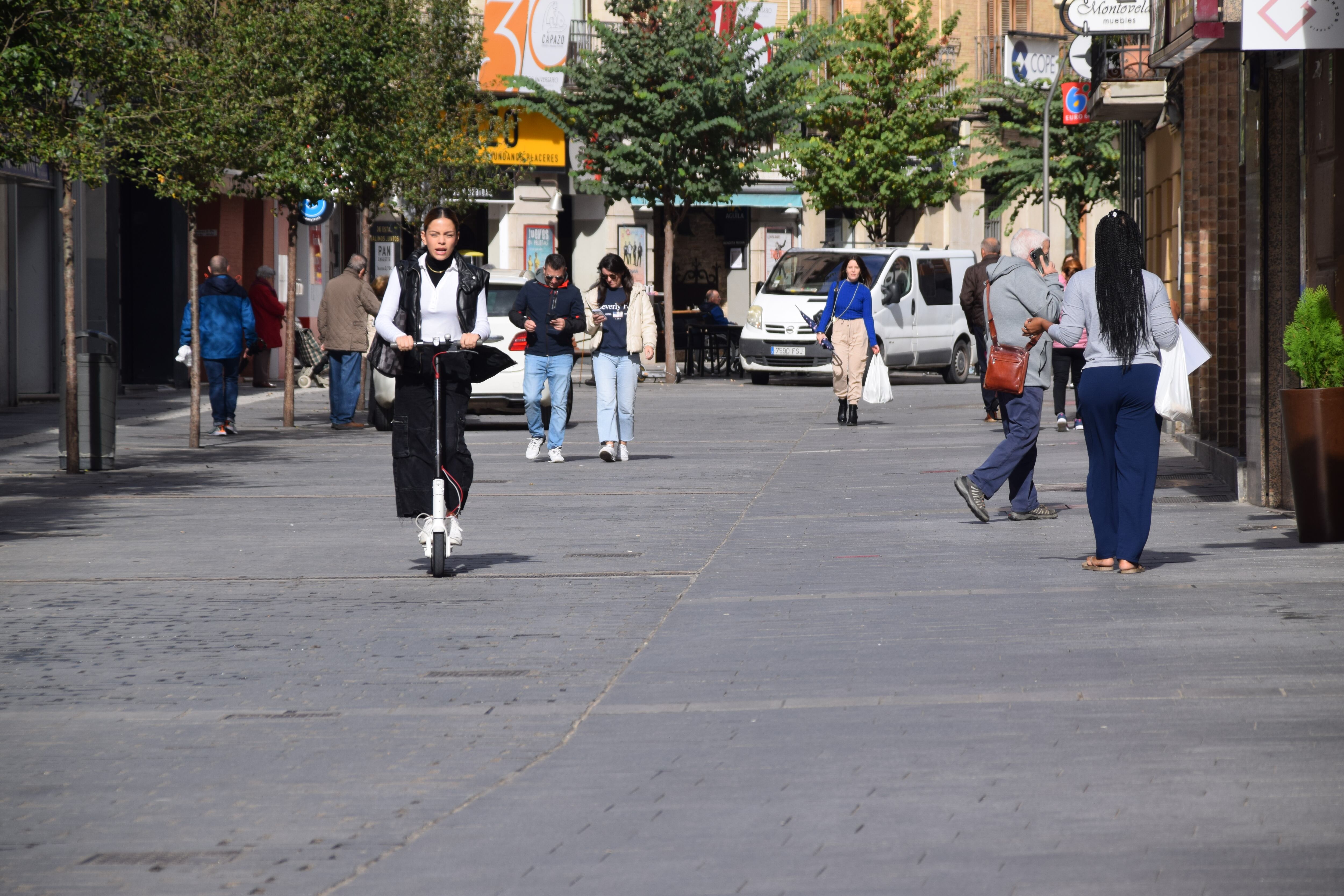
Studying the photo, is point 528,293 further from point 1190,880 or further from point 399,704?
point 1190,880

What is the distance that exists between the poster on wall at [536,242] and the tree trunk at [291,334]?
2107 centimetres

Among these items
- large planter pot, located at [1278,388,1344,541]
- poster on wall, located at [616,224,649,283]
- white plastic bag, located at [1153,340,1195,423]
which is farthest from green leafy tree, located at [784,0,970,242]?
white plastic bag, located at [1153,340,1195,423]

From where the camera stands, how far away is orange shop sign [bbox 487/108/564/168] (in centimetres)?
4184

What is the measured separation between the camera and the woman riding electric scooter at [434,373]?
31.6ft

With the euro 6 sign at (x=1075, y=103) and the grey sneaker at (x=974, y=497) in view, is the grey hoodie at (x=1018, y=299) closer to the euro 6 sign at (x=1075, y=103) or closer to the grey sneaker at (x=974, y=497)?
the grey sneaker at (x=974, y=497)

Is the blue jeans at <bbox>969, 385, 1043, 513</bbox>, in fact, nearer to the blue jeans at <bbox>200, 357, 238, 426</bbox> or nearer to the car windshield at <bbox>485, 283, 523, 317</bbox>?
the car windshield at <bbox>485, 283, 523, 317</bbox>

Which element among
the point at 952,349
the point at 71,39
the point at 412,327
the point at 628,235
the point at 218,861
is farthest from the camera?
the point at 628,235

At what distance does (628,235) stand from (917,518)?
3328 cm

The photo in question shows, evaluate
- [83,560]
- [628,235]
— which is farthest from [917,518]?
[628,235]

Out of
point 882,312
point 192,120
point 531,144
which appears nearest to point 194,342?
point 192,120

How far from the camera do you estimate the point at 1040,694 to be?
638 centimetres

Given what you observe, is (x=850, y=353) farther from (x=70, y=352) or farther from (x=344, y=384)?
(x=70, y=352)

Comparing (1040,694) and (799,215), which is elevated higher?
(799,215)

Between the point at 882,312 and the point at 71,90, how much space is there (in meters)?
18.3
